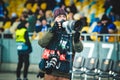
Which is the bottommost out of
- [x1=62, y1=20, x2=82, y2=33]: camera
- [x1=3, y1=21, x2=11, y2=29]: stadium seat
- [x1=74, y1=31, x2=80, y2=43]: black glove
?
[x1=3, y1=21, x2=11, y2=29]: stadium seat

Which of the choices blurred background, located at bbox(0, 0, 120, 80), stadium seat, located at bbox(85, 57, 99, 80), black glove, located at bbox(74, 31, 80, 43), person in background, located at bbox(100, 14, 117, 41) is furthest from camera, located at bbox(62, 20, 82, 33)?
person in background, located at bbox(100, 14, 117, 41)

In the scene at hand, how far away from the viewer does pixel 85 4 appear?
62.1 feet

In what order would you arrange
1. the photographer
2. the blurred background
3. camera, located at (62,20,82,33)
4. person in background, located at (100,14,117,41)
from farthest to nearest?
person in background, located at (100,14,117,41)
the blurred background
the photographer
camera, located at (62,20,82,33)

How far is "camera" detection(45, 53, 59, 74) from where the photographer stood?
6574mm

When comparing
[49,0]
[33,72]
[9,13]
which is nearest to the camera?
[33,72]

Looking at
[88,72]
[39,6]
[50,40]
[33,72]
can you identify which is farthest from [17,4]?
[50,40]

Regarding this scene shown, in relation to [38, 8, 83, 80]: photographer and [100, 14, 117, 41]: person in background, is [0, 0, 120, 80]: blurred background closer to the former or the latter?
[100, 14, 117, 41]: person in background

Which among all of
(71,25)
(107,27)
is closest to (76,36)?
(71,25)

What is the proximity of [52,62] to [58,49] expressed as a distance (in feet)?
0.71

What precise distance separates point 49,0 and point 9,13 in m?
2.64

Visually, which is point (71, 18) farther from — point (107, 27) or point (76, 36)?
point (76, 36)

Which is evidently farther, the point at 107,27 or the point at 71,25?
the point at 107,27

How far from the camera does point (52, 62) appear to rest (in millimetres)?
6594

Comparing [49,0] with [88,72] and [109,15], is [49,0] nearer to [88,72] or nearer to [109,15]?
[109,15]
